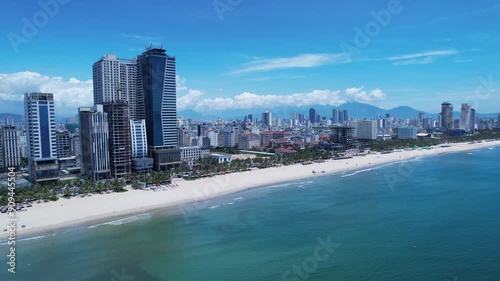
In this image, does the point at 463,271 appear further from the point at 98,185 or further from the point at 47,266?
the point at 98,185

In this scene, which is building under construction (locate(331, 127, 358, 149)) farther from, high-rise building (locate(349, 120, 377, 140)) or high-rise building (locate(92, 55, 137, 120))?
high-rise building (locate(92, 55, 137, 120))

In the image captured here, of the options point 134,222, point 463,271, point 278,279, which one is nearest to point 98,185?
point 134,222

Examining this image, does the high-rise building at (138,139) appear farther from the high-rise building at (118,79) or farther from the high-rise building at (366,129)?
the high-rise building at (366,129)

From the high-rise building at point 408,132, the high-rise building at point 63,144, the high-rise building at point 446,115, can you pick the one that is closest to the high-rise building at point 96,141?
the high-rise building at point 63,144

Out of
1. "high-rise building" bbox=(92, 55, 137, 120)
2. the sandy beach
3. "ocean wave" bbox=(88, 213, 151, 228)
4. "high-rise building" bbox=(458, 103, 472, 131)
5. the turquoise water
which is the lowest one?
the turquoise water

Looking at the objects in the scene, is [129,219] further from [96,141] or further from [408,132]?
[408,132]

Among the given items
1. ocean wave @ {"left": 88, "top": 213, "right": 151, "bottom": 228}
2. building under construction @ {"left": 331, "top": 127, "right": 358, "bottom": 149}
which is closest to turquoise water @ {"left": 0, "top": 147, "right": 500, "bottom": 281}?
ocean wave @ {"left": 88, "top": 213, "right": 151, "bottom": 228}
